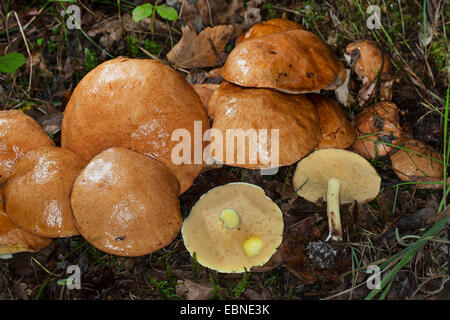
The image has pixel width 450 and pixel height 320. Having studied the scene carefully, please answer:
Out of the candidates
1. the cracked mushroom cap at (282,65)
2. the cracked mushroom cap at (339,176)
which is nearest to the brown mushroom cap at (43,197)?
the cracked mushroom cap at (282,65)

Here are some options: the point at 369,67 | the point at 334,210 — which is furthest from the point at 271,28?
the point at 334,210

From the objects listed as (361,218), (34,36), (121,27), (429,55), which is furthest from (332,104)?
(34,36)

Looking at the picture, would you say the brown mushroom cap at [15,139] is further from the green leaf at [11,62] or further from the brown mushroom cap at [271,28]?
the brown mushroom cap at [271,28]


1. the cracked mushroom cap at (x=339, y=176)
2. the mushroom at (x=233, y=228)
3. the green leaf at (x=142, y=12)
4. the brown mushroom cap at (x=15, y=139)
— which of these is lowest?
the mushroom at (x=233, y=228)

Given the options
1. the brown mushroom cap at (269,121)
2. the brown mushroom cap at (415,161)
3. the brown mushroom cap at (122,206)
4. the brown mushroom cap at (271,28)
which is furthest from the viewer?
the brown mushroom cap at (271,28)

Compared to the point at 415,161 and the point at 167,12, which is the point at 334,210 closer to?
the point at 415,161

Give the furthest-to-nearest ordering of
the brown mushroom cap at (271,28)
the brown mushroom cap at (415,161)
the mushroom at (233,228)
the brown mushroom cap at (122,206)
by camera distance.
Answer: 1. the brown mushroom cap at (271,28)
2. the brown mushroom cap at (415,161)
3. the mushroom at (233,228)
4. the brown mushroom cap at (122,206)
